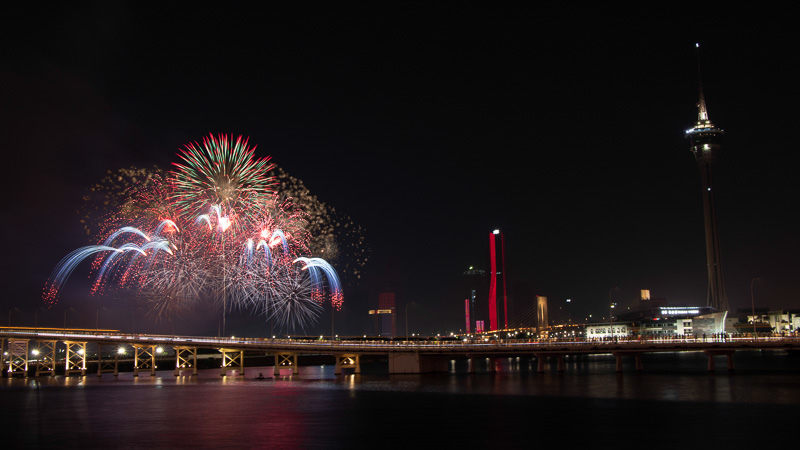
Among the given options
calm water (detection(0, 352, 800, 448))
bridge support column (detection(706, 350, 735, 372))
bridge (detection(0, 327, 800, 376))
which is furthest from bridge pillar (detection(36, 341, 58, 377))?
bridge support column (detection(706, 350, 735, 372))

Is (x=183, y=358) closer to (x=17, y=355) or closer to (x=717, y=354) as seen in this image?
(x=17, y=355)

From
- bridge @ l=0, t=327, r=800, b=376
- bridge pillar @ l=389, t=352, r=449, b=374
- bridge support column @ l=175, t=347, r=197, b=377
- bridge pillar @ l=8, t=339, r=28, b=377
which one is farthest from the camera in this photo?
bridge support column @ l=175, t=347, r=197, b=377

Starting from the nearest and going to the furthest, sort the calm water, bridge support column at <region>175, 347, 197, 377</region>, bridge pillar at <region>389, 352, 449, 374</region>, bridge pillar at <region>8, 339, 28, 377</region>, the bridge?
the calm water → the bridge → bridge pillar at <region>389, 352, 449, 374</region> → bridge pillar at <region>8, 339, 28, 377</region> → bridge support column at <region>175, 347, 197, 377</region>

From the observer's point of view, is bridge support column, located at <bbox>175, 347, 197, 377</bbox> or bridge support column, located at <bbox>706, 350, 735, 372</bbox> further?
bridge support column, located at <bbox>175, 347, 197, 377</bbox>

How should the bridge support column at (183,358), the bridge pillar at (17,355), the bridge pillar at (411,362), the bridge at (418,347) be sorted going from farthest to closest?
the bridge support column at (183,358) < the bridge pillar at (17,355) < the bridge pillar at (411,362) < the bridge at (418,347)

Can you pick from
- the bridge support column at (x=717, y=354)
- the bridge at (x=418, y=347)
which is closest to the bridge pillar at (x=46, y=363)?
the bridge at (x=418, y=347)

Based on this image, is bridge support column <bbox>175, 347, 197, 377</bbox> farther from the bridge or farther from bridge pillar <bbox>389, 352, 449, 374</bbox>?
bridge pillar <bbox>389, 352, 449, 374</bbox>

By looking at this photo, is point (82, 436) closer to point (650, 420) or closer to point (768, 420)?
point (650, 420)

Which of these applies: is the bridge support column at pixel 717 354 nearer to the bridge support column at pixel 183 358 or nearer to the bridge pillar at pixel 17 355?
the bridge support column at pixel 183 358
